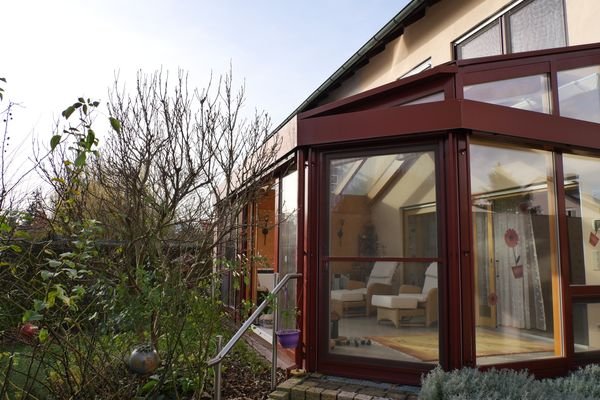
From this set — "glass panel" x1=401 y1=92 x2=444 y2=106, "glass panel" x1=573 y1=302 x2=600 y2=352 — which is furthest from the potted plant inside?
"glass panel" x1=573 y1=302 x2=600 y2=352

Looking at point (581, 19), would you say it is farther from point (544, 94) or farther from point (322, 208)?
point (322, 208)

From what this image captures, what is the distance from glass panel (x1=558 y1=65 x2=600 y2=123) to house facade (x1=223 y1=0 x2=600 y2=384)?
2 centimetres

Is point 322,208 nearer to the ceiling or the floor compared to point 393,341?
nearer to the ceiling

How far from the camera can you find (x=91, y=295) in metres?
3.89

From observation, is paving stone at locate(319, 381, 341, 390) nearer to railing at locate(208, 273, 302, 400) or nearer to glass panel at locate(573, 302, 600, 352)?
railing at locate(208, 273, 302, 400)

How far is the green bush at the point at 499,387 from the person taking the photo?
9.66ft

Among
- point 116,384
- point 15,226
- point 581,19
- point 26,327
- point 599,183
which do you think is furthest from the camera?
point 581,19

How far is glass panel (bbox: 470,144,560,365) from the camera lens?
3.97m

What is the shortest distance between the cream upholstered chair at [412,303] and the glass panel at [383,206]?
0.26 metres

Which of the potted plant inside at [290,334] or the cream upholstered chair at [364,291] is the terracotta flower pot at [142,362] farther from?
the cream upholstered chair at [364,291]

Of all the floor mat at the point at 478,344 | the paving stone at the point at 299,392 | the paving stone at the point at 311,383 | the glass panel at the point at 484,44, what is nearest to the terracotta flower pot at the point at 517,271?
the floor mat at the point at 478,344

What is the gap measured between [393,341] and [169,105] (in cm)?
363

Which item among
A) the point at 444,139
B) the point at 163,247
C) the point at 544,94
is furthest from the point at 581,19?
the point at 163,247

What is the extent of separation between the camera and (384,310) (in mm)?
4098
